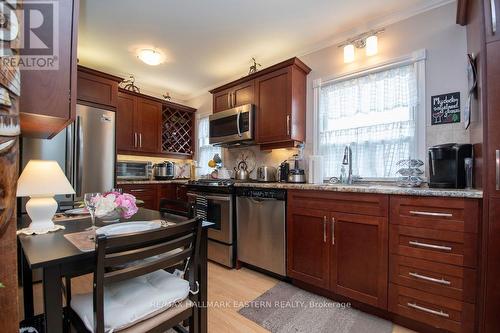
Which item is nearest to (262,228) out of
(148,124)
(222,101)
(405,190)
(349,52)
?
(405,190)

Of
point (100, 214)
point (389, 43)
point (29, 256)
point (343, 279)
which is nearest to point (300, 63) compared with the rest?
point (389, 43)

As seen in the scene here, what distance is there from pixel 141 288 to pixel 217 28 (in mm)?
2482

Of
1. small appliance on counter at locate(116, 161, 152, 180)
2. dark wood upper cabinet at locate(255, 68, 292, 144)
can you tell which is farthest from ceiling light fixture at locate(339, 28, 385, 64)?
small appliance on counter at locate(116, 161, 152, 180)

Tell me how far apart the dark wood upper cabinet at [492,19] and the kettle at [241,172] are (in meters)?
2.59

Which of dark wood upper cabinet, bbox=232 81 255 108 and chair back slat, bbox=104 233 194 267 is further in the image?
dark wood upper cabinet, bbox=232 81 255 108

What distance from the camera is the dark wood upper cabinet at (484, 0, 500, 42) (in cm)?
131

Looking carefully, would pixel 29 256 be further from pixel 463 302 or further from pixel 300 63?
pixel 300 63

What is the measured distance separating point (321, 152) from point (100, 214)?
2.26 metres

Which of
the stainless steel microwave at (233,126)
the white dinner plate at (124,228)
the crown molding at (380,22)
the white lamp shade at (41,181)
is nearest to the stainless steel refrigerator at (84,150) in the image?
the stainless steel microwave at (233,126)

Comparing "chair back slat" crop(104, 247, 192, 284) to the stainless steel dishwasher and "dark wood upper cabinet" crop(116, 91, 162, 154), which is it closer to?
the stainless steel dishwasher

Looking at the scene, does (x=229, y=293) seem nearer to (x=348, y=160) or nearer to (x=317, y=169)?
(x=317, y=169)

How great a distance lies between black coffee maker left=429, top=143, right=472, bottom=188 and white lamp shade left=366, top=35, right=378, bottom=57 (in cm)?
117

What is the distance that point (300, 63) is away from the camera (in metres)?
2.70

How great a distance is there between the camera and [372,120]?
2393mm
